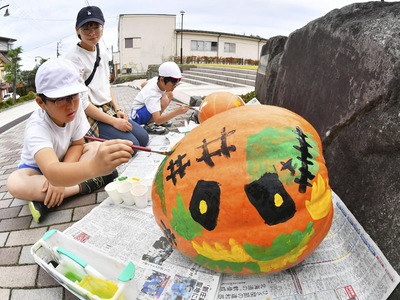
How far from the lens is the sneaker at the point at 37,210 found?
2164 millimetres

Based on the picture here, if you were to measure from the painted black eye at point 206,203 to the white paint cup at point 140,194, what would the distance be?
2.91 ft

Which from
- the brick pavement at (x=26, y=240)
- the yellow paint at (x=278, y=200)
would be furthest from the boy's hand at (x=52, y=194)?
the yellow paint at (x=278, y=200)

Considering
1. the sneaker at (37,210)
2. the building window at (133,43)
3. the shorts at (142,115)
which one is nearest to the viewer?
the sneaker at (37,210)

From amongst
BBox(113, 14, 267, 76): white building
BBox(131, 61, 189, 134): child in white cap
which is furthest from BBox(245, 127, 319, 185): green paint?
BBox(113, 14, 267, 76): white building

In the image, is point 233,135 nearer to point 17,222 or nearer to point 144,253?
point 144,253

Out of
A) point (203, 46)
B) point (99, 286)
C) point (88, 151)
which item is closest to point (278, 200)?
point (99, 286)

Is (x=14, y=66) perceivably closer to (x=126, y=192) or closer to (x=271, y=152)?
(x=126, y=192)

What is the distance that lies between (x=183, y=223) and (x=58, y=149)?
1.49 metres

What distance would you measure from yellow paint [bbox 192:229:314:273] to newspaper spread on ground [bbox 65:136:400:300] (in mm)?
198

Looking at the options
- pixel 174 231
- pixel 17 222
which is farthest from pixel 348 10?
pixel 17 222

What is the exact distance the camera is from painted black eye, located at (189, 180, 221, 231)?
137 centimetres

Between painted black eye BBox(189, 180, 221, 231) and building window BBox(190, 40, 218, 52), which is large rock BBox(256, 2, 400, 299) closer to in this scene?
painted black eye BBox(189, 180, 221, 231)

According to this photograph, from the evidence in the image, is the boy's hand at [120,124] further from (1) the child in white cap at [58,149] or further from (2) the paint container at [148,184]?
(2) the paint container at [148,184]

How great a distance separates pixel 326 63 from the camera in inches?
96.8
